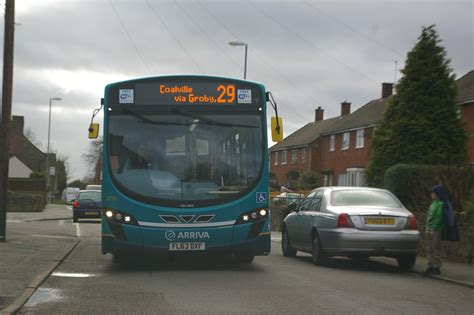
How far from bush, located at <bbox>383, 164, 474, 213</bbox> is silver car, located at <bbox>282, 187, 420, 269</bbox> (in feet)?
14.4

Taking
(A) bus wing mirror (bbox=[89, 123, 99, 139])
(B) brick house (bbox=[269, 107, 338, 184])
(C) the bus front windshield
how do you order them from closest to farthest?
(C) the bus front windshield → (A) bus wing mirror (bbox=[89, 123, 99, 139]) → (B) brick house (bbox=[269, 107, 338, 184])

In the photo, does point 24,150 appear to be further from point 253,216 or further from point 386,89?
point 253,216

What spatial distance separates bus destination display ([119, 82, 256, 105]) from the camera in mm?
12641

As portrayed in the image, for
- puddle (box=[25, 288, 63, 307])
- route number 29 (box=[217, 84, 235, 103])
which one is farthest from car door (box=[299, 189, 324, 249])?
puddle (box=[25, 288, 63, 307])

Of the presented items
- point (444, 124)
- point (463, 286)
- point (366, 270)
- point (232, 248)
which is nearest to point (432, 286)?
point (463, 286)

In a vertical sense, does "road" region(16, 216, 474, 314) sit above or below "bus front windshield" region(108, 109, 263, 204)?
below

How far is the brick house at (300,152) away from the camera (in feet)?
189

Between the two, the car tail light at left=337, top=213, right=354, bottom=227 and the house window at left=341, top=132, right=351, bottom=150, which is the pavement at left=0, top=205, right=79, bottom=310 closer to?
the car tail light at left=337, top=213, right=354, bottom=227

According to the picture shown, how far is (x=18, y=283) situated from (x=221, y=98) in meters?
4.69

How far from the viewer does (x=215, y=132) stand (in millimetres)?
12547

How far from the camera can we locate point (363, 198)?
45.9ft

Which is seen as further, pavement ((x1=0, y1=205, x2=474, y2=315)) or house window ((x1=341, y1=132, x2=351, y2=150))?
house window ((x1=341, y1=132, x2=351, y2=150))

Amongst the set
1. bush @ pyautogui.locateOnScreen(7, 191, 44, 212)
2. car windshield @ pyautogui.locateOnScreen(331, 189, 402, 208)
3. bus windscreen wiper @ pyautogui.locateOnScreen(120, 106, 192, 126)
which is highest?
bus windscreen wiper @ pyautogui.locateOnScreen(120, 106, 192, 126)

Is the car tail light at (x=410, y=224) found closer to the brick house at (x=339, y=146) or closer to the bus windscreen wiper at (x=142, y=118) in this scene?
the bus windscreen wiper at (x=142, y=118)
